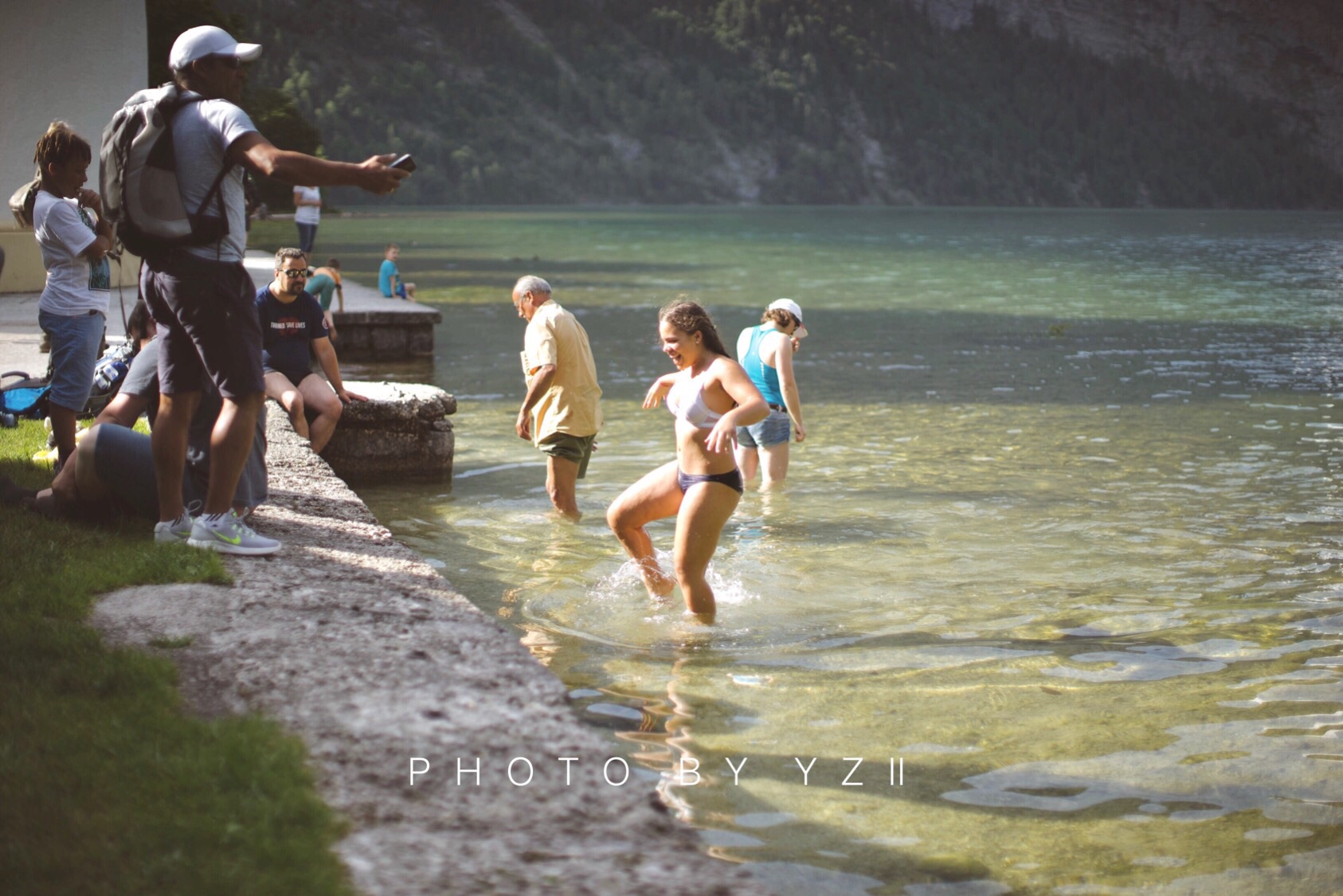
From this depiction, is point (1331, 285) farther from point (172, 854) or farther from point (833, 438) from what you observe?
point (172, 854)

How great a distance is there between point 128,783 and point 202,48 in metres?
2.89

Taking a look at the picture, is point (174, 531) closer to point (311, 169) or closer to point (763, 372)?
point (311, 169)

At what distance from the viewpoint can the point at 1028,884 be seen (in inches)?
161

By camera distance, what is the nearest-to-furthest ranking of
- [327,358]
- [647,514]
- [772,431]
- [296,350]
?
[647,514], [327,358], [296,350], [772,431]

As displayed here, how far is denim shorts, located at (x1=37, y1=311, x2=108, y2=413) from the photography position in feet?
22.8

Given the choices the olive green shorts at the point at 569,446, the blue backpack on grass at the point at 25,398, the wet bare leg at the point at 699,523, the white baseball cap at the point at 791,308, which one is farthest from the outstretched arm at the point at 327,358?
the wet bare leg at the point at 699,523

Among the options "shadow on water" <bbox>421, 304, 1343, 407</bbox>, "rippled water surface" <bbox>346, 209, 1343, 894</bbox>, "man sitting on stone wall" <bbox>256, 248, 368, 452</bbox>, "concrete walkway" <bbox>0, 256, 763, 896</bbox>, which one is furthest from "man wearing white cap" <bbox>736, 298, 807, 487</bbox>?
"shadow on water" <bbox>421, 304, 1343, 407</bbox>

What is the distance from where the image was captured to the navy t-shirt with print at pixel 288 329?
30.0ft

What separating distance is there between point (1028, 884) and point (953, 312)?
25585 millimetres

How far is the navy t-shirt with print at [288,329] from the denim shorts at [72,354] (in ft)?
5.91

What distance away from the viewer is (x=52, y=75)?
709 inches

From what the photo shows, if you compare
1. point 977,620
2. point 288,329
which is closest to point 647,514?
point 977,620

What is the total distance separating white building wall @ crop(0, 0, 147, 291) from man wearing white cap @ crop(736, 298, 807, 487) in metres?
11.6

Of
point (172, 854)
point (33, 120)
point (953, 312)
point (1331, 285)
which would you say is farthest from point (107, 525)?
point (1331, 285)
